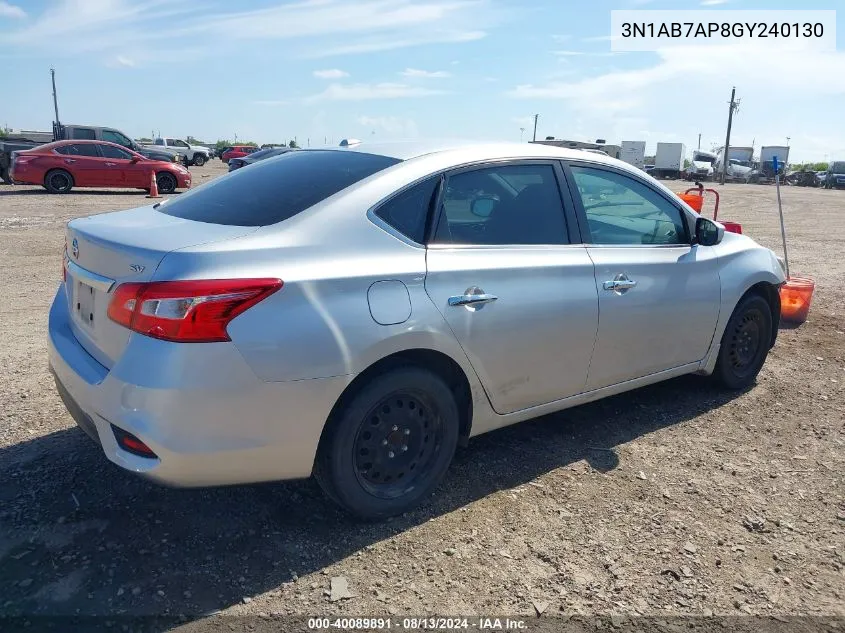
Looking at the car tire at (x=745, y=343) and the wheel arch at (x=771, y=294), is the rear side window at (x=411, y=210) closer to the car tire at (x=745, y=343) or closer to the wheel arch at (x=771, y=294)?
the car tire at (x=745, y=343)

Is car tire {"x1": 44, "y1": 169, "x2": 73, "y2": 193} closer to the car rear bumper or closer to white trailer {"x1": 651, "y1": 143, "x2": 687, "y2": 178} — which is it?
the car rear bumper

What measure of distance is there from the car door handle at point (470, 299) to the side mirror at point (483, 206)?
444mm

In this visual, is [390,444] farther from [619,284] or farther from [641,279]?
[641,279]

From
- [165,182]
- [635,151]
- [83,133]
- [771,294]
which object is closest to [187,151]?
[83,133]

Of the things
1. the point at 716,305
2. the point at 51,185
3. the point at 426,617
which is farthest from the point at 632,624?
the point at 51,185

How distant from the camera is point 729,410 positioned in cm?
466

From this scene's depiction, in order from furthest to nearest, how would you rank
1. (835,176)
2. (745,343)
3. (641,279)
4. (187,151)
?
(835,176), (187,151), (745,343), (641,279)

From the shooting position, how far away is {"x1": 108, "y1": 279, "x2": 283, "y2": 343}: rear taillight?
98.6 inches

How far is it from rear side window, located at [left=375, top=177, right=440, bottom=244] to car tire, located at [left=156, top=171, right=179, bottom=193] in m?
18.3

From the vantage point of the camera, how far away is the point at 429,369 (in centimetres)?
318

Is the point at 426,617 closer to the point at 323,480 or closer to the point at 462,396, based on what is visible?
the point at 323,480

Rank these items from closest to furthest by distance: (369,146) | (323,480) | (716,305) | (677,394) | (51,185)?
(323,480)
(369,146)
(716,305)
(677,394)
(51,185)

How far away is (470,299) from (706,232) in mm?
2053

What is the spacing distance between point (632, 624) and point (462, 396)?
1.21m
